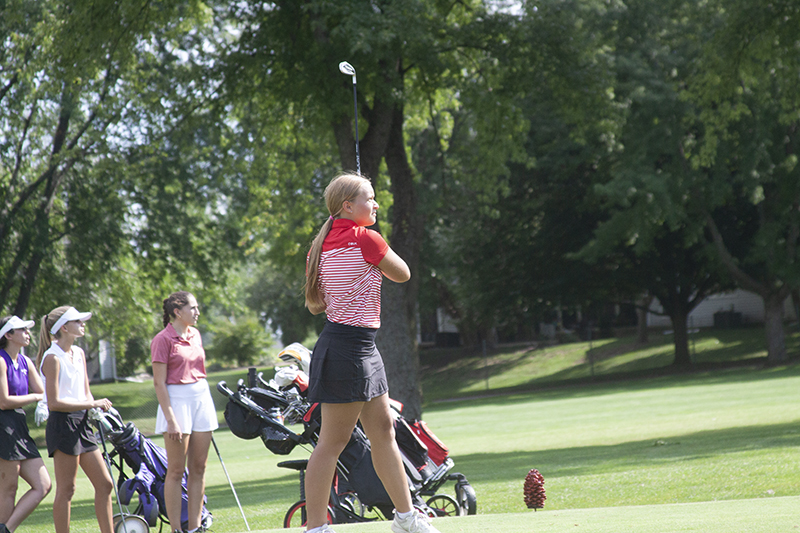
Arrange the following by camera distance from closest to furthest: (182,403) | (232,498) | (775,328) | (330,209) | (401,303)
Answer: (330,209), (182,403), (232,498), (401,303), (775,328)

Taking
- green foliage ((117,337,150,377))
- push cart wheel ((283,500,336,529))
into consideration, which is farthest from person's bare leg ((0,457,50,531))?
green foliage ((117,337,150,377))

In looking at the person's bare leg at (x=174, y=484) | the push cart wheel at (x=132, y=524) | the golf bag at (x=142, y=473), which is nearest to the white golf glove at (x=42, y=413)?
the golf bag at (x=142, y=473)

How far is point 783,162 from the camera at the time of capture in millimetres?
32750

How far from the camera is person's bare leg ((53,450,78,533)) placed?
680cm

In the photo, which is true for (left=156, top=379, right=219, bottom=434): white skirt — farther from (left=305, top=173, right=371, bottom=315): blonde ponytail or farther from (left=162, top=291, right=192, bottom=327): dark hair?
(left=305, top=173, right=371, bottom=315): blonde ponytail

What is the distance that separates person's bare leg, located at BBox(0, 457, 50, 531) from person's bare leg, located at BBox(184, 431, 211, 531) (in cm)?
116

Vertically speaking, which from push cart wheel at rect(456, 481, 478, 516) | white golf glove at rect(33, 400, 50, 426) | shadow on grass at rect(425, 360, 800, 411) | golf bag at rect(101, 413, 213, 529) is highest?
Answer: white golf glove at rect(33, 400, 50, 426)

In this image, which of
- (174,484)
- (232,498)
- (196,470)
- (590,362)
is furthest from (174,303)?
(590,362)

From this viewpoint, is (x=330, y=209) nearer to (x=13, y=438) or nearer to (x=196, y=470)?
(x=196, y=470)

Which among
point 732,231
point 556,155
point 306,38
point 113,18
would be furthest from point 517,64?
point 732,231

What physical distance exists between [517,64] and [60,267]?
17.3m

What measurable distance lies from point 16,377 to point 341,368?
3.68 meters

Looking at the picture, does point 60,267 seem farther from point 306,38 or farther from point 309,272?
point 309,272

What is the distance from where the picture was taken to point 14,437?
686 centimetres
